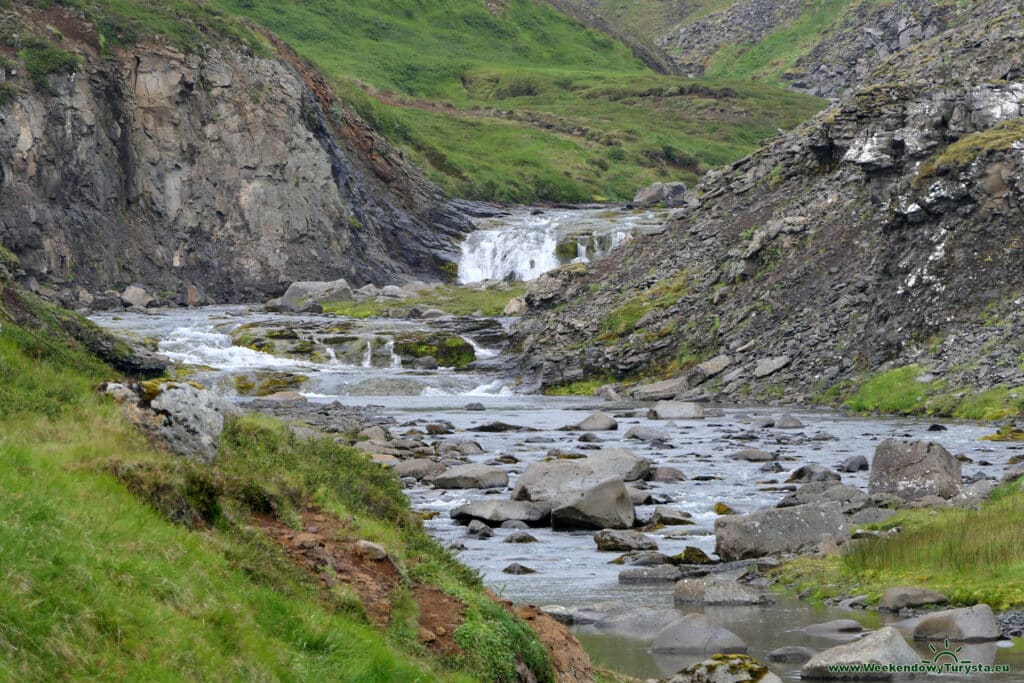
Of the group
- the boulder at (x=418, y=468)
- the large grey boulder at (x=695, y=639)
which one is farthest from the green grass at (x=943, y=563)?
the boulder at (x=418, y=468)

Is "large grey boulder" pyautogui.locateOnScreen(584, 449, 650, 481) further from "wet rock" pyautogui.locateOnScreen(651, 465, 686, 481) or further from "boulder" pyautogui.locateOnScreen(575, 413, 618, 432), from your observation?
"boulder" pyautogui.locateOnScreen(575, 413, 618, 432)

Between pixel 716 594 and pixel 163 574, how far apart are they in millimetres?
10467

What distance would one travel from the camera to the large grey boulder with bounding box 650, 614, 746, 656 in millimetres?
14672

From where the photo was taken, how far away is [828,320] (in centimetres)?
4962

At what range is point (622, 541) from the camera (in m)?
22.1

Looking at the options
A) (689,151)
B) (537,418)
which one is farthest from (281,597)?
(689,151)

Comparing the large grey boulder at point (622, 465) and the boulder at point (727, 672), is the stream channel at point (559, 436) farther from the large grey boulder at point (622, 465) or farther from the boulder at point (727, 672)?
the large grey boulder at point (622, 465)

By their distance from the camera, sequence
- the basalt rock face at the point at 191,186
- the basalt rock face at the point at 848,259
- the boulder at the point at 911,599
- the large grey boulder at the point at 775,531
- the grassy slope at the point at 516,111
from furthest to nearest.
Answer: the grassy slope at the point at 516,111
the basalt rock face at the point at 191,186
the basalt rock face at the point at 848,259
the large grey boulder at the point at 775,531
the boulder at the point at 911,599

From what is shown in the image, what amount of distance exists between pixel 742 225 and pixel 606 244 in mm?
33476

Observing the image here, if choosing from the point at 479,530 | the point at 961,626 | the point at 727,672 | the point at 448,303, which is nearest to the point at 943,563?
the point at 961,626

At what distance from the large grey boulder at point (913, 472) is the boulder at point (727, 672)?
1171 centimetres

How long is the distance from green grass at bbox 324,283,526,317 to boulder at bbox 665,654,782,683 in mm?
64405

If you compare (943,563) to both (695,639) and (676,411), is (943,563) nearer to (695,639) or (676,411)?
(695,639)

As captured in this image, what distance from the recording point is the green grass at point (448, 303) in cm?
7894
